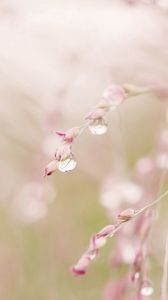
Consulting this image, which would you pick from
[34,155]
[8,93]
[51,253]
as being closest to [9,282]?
[51,253]

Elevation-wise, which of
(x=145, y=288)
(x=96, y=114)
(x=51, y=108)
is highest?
(x=51, y=108)

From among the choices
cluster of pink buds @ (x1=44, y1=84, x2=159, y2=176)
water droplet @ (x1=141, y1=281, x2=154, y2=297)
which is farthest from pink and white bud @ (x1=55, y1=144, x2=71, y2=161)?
water droplet @ (x1=141, y1=281, x2=154, y2=297)

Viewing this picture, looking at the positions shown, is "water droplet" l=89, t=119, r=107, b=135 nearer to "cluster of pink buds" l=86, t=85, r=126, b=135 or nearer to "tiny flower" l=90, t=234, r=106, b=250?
"cluster of pink buds" l=86, t=85, r=126, b=135

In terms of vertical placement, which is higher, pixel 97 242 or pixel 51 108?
pixel 51 108

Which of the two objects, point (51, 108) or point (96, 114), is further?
point (51, 108)

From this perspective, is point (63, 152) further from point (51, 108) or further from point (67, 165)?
point (51, 108)

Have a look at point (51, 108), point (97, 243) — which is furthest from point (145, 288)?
point (51, 108)

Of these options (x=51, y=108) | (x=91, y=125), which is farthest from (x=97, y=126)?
(x=51, y=108)

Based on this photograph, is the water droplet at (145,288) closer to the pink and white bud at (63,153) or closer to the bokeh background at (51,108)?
the pink and white bud at (63,153)
